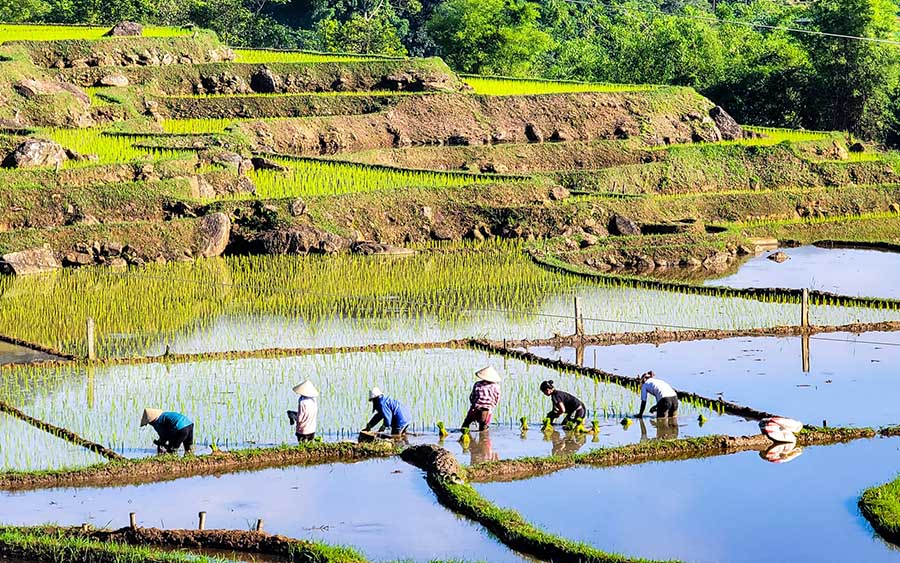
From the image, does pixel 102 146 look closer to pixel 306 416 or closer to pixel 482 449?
pixel 306 416

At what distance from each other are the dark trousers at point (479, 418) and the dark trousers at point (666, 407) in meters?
1.65

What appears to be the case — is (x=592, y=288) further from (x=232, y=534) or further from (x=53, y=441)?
(x=232, y=534)

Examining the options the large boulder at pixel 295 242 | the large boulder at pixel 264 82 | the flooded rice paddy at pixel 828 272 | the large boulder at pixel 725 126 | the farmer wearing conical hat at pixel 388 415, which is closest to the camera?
the farmer wearing conical hat at pixel 388 415

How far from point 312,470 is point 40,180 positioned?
1426cm

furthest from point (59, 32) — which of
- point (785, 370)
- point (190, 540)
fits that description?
point (190, 540)

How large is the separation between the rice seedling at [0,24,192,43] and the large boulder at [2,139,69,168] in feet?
40.6

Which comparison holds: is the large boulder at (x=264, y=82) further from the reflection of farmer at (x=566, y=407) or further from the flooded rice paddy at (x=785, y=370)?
the reflection of farmer at (x=566, y=407)

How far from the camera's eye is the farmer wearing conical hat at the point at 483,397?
48.8 feet

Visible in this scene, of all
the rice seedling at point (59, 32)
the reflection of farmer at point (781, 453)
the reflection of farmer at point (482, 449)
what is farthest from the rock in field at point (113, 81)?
the reflection of farmer at point (781, 453)

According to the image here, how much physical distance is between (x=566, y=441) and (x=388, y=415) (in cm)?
165

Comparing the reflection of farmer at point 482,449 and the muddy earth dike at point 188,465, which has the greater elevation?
the muddy earth dike at point 188,465

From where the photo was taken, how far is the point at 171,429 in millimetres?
14156

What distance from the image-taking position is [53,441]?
14594 millimetres

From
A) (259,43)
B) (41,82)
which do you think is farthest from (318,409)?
(259,43)
